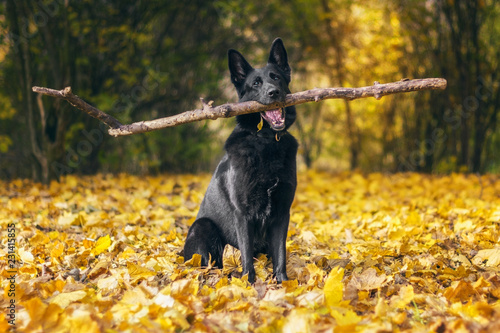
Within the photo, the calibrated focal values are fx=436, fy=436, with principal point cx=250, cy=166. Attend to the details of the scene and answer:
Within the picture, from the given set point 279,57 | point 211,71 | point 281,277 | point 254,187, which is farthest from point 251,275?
point 211,71

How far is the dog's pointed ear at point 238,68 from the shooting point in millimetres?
3211

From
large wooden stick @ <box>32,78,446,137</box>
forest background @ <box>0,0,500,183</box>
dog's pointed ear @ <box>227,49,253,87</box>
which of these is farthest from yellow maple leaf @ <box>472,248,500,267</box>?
forest background @ <box>0,0,500,183</box>

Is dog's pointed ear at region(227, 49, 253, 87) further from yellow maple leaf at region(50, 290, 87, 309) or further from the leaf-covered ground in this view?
yellow maple leaf at region(50, 290, 87, 309)

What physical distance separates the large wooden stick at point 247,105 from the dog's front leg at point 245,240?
0.69 meters

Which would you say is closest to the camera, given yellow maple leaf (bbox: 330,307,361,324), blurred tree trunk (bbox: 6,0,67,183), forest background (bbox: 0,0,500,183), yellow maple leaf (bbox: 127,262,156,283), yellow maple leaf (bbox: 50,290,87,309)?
yellow maple leaf (bbox: 330,307,361,324)

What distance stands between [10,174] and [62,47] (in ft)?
8.47

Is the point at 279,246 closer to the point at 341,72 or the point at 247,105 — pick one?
the point at 247,105

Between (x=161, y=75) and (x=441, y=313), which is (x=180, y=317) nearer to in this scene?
(x=441, y=313)

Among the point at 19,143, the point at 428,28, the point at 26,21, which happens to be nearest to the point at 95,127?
the point at 19,143

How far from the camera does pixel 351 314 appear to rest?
180cm

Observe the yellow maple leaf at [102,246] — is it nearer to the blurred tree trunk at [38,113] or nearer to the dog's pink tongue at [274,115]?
the dog's pink tongue at [274,115]

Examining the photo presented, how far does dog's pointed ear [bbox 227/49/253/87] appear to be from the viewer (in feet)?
10.5

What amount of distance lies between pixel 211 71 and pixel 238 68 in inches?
227

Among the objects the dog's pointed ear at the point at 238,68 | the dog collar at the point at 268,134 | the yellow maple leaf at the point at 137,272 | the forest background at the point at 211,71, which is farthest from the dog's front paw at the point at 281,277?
the forest background at the point at 211,71
